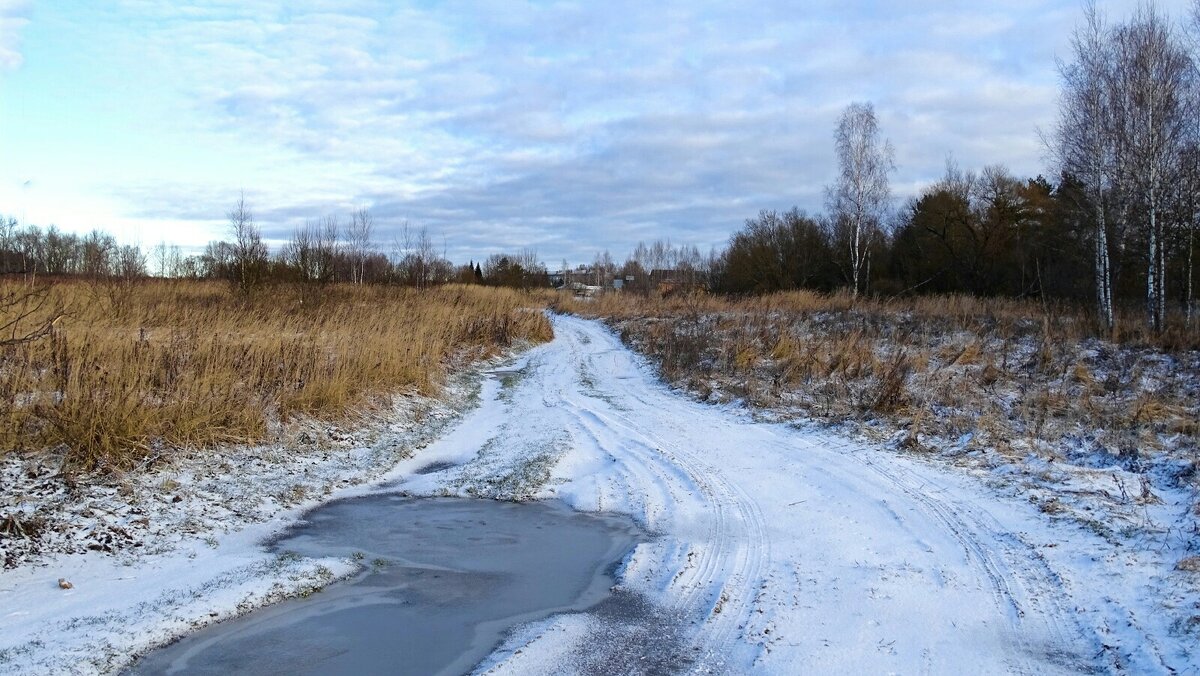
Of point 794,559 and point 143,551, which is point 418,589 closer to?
A: point 143,551

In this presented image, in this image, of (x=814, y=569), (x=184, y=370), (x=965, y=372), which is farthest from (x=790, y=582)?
(x=965, y=372)

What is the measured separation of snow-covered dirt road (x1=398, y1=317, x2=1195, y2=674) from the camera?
12.3ft

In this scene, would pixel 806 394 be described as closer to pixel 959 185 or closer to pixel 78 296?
pixel 78 296

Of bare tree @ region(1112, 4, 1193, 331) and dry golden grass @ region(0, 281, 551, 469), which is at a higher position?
bare tree @ region(1112, 4, 1193, 331)

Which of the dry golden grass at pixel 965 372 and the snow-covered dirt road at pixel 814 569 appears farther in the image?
the dry golden grass at pixel 965 372

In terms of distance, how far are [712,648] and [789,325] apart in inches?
677

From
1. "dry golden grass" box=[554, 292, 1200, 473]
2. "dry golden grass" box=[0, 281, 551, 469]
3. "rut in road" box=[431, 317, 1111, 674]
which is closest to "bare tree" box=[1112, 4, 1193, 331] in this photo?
"dry golden grass" box=[554, 292, 1200, 473]

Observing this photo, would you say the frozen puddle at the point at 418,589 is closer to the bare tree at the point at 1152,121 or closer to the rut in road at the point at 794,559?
the rut in road at the point at 794,559

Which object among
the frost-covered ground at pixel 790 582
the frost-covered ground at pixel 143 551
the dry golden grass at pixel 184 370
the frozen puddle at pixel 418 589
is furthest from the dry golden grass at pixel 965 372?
the frost-covered ground at pixel 143 551

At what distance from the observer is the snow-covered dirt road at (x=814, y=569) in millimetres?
3744

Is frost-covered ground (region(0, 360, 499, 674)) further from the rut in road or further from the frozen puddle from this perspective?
the rut in road

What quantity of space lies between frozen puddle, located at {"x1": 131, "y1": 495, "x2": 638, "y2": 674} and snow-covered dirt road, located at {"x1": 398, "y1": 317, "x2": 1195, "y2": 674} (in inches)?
11.2

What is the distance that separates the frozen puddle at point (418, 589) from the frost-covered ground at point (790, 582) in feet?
0.71

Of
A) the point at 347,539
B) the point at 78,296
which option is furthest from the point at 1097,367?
the point at 78,296
